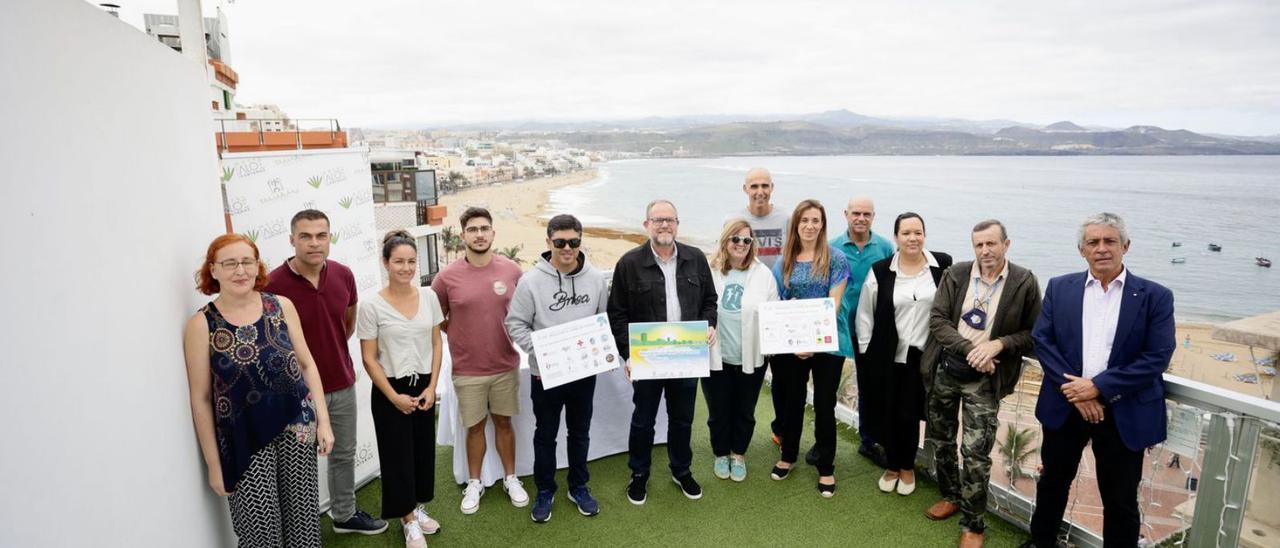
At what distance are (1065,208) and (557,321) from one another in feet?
291

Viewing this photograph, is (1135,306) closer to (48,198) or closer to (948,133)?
(48,198)

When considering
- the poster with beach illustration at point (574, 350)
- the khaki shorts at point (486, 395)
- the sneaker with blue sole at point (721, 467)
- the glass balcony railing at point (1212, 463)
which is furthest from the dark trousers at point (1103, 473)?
the khaki shorts at point (486, 395)

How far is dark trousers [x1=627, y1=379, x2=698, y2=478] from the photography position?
3586mm

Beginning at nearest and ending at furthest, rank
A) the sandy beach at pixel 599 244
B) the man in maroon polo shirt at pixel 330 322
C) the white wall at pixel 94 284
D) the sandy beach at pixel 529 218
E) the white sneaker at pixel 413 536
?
1. the white wall at pixel 94 284
2. the man in maroon polo shirt at pixel 330 322
3. the white sneaker at pixel 413 536
4. the sandy beach at pixel 599 244
5. the sandy beach at pixel 529 218

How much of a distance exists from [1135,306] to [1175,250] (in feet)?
220

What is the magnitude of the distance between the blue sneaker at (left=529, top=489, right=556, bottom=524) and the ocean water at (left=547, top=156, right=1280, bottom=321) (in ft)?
55.9

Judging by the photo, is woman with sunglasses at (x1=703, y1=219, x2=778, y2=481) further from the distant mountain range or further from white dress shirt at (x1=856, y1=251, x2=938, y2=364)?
the distant mountain range

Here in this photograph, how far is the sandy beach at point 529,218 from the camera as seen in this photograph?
136 feet

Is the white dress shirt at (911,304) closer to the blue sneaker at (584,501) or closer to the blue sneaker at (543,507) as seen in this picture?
the blue sneaker at (584,501)

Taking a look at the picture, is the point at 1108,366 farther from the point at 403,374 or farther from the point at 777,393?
the point at 403,374

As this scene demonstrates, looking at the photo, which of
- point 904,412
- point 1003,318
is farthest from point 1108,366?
point 904,412

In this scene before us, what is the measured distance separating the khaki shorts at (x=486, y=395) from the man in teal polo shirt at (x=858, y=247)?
2.04 meters

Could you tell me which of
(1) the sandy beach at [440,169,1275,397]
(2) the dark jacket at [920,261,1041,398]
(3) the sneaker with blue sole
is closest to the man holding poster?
(3) the sneaker with blue sole

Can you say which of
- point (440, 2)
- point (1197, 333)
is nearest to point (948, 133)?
point (440, 2)
